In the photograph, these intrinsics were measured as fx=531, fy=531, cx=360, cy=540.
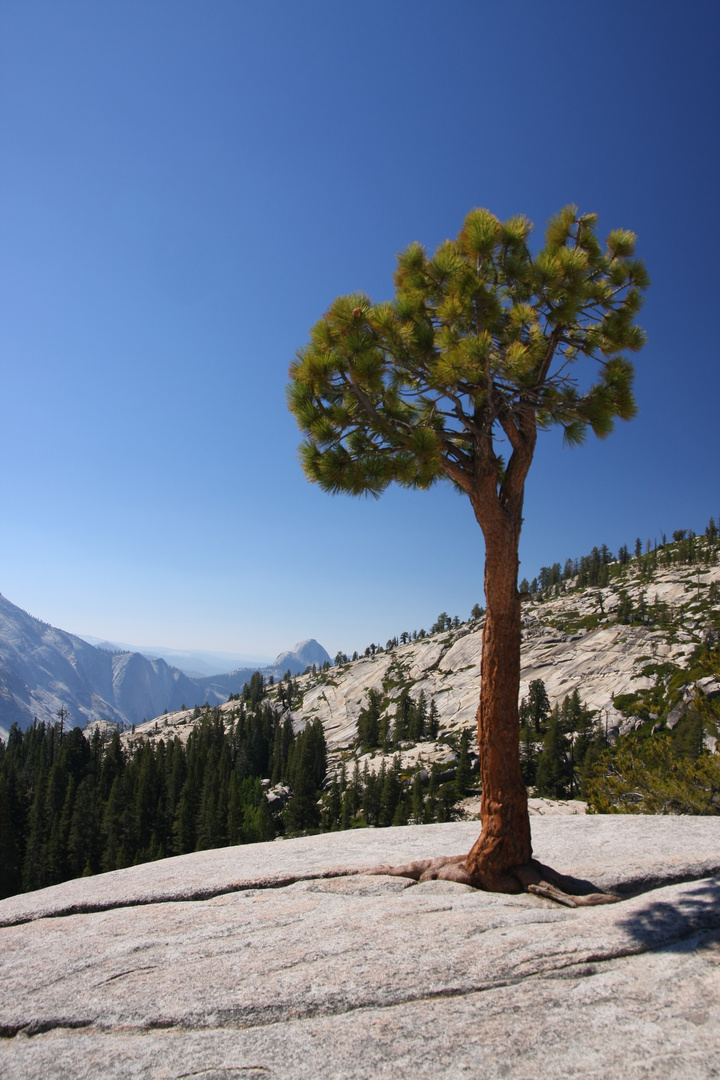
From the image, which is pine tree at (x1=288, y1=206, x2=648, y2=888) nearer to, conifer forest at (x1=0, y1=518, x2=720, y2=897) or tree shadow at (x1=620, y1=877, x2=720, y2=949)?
tree shadow at (x1=620, y1=877, x2=720, y2=949)

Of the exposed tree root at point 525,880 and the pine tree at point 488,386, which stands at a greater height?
the pine tree at point 488,386

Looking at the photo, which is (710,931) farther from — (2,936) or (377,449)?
(2,936)

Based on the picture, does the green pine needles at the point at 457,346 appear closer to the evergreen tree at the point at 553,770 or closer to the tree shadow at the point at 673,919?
the tree shadow at the point at 673,919

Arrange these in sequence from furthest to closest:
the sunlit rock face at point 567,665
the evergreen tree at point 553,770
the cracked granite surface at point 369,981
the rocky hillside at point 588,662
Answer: the sunlit rock face at point 567,665 < the rocky hillside at point 588,662 < the evergreen tree at point 553,770 < the cracked granite surface at point 369,981

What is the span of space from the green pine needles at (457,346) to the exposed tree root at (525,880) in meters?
7.57

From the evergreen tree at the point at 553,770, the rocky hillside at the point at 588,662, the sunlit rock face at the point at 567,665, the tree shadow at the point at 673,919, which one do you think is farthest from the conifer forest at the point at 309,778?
the tree shadow at the point at 673,919

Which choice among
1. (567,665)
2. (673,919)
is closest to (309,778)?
(567,665)

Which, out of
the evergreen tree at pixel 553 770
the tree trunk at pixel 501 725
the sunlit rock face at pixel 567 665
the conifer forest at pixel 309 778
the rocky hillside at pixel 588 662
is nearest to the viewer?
the tree trunk at pixel 501 725

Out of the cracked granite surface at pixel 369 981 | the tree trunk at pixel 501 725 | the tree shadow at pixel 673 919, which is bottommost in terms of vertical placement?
the cracked granite surface at pixel 369 981

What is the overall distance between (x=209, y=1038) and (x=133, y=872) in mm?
9504

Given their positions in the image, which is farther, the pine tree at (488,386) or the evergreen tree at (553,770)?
the evergreen tree at (553,770)

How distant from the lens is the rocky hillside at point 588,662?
130 meters

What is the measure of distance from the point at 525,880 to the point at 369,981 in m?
4.16

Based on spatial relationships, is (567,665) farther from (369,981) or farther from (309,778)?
(369,981)
